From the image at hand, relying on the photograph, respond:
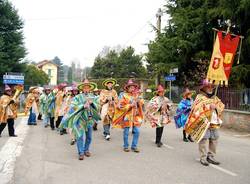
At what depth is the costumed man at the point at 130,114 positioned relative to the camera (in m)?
9.62

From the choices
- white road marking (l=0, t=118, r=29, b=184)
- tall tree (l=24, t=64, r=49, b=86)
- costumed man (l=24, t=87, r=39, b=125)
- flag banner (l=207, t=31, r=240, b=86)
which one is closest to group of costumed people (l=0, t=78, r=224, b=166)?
white road marking (l=0, t=118, r=29, b=184)

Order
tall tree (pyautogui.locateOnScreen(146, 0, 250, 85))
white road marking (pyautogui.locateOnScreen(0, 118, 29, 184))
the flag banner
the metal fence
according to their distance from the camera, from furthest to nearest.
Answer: tall tree (pyautogui.locateOnScreen(146, 0, 250, 85)) < the metal fence < the flag banner < white road marking (pyautogui.locateOnScreen(0, 118, 29, 184))

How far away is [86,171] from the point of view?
24.1 ft

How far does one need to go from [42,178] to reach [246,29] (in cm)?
1540

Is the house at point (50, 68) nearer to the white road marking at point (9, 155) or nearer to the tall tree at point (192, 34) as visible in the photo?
the tall tree at point (192, 34)

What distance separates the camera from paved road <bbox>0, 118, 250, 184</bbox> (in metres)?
6.83

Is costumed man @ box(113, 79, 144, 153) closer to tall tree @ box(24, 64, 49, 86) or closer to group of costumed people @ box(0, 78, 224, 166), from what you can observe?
group of costumed people @ box(0, 78, 224, 166)

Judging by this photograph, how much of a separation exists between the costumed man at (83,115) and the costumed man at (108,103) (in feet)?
10.3

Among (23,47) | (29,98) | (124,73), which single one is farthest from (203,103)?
(124,73)

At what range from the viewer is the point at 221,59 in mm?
9859

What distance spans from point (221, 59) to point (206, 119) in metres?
2.42

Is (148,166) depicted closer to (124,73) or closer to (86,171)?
(86,171)

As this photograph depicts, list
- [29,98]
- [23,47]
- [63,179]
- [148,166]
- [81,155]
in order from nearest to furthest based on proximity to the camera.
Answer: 1. [63,179]
2. [148,166]
3. [81,155]
4. [29,98]
5. [23,47]

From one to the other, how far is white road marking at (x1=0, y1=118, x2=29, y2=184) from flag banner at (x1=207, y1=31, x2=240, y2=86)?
4879 millimetres
